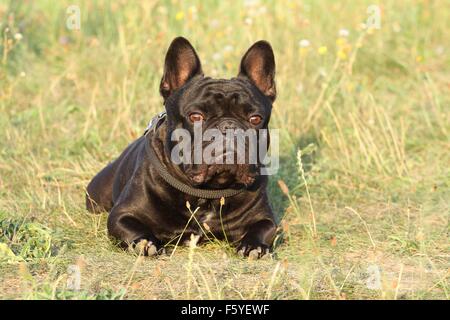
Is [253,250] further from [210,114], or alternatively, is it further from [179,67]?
[179,67]

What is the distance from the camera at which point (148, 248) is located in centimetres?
476

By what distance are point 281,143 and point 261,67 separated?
5.71ft

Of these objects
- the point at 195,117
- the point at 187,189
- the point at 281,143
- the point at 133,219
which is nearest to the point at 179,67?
the point at 195,117

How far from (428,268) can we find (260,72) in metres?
1.54

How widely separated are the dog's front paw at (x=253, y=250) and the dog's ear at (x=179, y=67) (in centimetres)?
98

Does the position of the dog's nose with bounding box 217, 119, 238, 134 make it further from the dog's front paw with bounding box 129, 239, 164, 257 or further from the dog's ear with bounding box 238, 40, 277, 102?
the dog's front paw with bounding box 129, 239, 164, 257

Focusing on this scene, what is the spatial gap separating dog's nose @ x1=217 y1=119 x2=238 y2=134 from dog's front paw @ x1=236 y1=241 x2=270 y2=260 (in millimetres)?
637

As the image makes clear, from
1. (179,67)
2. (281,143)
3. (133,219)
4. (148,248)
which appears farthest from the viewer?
(281,143)

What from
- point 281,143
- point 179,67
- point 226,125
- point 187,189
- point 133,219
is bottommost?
point 133,219

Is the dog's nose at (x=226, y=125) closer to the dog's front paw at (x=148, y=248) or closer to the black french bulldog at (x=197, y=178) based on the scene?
the black french bulldog at (x=197, y=178)

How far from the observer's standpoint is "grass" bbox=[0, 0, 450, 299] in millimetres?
4246

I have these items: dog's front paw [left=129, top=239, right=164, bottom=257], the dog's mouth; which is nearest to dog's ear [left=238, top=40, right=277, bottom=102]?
the dog's mouth

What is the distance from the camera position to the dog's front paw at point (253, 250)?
15.7ft

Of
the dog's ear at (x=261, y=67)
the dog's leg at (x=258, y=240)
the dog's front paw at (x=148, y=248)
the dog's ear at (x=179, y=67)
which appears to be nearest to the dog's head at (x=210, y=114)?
the dog's ear at (x=179, y=67)
